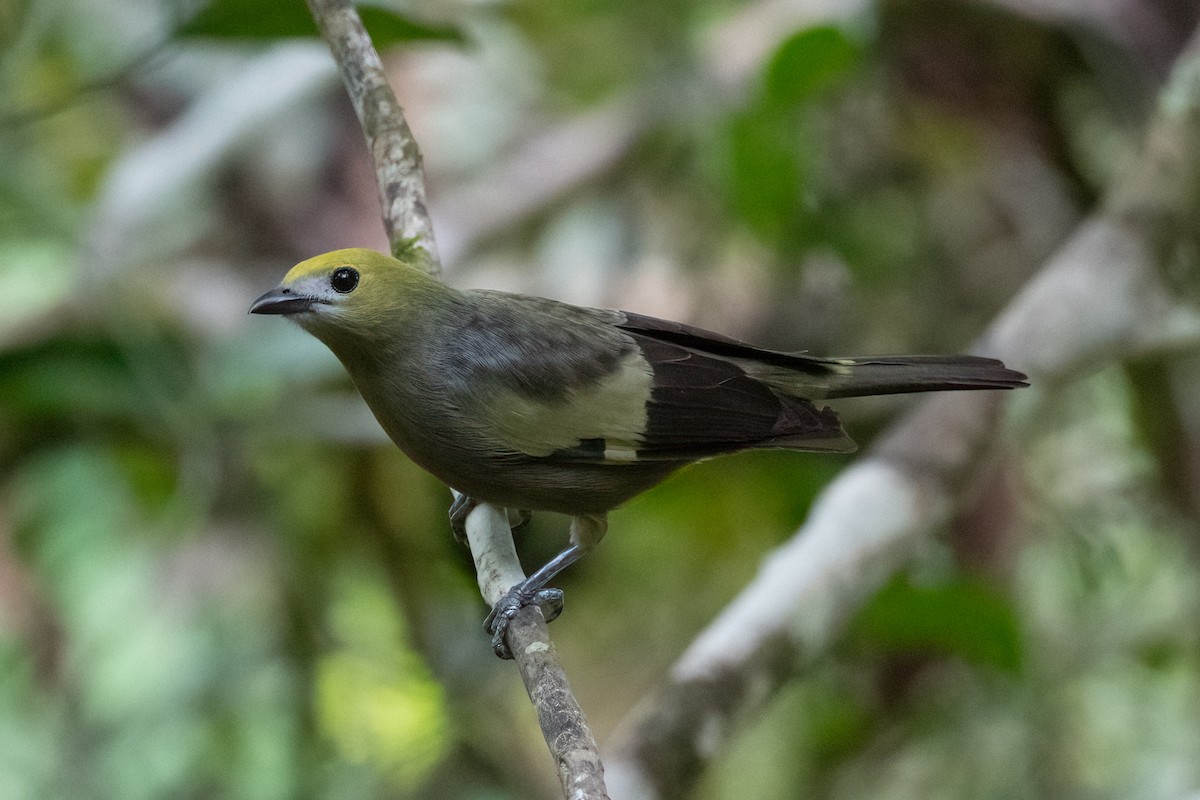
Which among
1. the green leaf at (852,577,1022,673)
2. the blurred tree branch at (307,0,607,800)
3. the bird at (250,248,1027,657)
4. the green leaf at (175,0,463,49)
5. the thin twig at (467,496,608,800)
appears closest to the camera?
the thin twig at (467,496,608,800)

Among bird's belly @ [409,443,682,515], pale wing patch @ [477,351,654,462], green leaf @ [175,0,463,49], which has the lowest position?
bird's belly @ [409,443,682,515]

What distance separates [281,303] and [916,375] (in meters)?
1.45

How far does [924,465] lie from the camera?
3414 mm

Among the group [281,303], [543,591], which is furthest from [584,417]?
[281,303]

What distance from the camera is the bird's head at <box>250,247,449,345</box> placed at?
2.51 metres

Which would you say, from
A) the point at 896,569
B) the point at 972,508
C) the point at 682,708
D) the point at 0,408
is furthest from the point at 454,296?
the point at 972,508

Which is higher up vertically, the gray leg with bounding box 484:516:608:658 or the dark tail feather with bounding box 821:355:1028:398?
the dark tail feather with bounding box 821:355:1028:398

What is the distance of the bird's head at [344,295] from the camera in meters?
2.51

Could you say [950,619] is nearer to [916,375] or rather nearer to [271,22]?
[916,375]

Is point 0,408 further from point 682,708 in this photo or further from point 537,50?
point 537,50

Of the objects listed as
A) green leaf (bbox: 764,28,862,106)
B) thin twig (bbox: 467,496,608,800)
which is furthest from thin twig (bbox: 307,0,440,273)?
green leaf (bbox: 764,28,862,106)

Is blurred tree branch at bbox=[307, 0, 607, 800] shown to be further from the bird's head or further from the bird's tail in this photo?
the bird's tail

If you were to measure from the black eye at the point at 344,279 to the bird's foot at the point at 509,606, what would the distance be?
0.71 m

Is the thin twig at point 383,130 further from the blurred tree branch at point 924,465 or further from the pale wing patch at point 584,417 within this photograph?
the blurred tree branch at point 924,465
